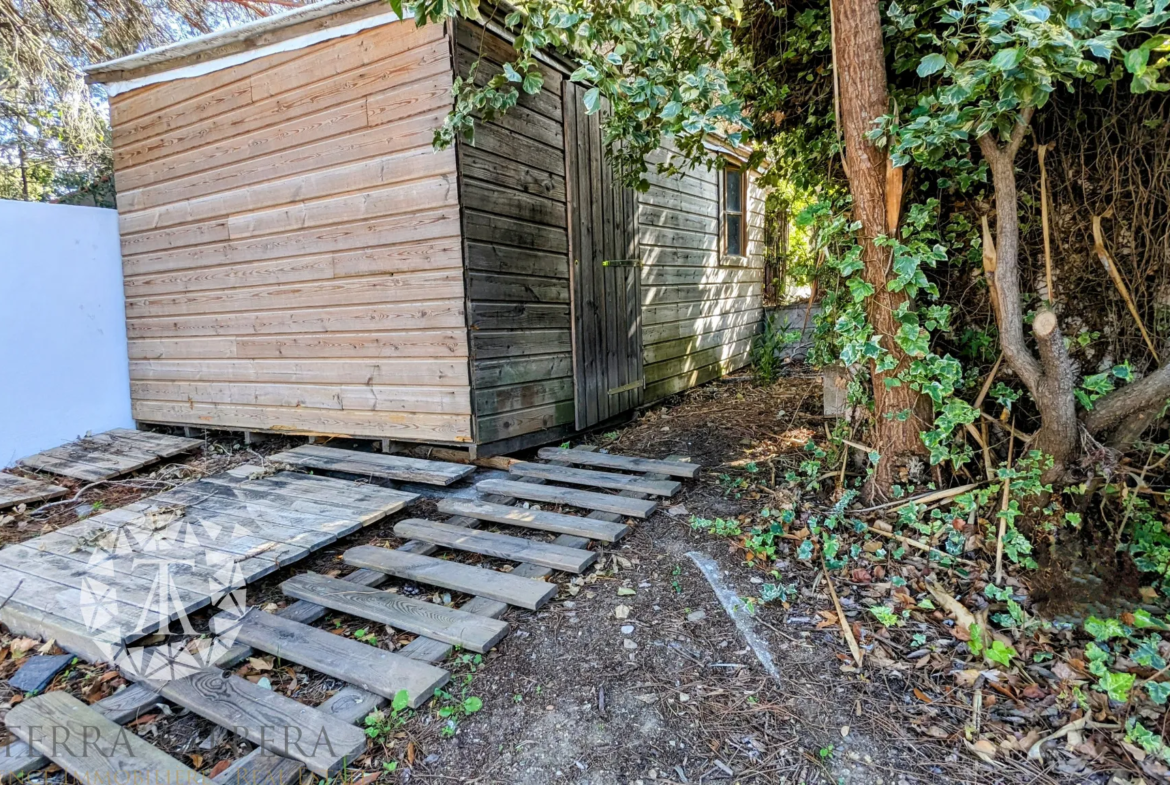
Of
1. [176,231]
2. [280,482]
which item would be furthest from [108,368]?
[280,482]

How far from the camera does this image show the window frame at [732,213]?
22.4 feet

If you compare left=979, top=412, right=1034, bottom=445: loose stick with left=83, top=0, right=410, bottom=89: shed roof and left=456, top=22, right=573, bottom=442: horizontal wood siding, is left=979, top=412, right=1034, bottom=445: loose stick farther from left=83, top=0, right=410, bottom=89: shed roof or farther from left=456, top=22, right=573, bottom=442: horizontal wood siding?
left=83, top=0, right=410, bottom=89: shed roof

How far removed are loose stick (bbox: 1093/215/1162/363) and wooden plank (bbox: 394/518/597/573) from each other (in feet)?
7.24

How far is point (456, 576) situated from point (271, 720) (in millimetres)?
847

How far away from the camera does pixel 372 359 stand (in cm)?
379

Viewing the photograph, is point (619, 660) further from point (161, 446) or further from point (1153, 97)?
point (161, 446)

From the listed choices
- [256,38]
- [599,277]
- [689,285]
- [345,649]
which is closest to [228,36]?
[256,38]

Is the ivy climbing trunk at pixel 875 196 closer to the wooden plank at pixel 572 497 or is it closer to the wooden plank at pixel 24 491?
the wooden plank at pixel 572 497

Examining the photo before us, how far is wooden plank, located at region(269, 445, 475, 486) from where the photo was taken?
11.2 ft

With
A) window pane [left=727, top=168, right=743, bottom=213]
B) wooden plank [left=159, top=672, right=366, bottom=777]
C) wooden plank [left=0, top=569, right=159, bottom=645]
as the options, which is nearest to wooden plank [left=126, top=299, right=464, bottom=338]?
wooden plank [left=0, top=569, right=159, bottom=645]

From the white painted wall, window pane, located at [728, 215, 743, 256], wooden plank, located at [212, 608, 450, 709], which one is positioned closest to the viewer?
wooden plank, located at [212, 608, 450, 709]

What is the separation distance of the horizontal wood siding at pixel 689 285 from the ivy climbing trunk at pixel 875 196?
2.29 metres

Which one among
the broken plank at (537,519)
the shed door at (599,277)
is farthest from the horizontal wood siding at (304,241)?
the broken plank at (537,519)

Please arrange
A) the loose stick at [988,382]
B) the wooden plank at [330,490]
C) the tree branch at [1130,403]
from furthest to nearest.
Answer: the wooden plank at [330,490], the loose stick at [988,382], the tree branch at [1130,403]
